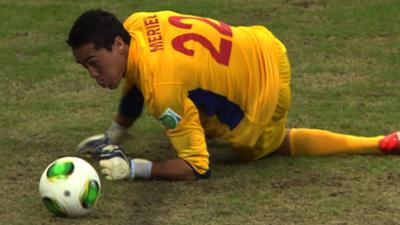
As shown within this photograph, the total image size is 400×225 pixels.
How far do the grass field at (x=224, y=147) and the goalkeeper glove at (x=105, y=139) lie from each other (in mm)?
121

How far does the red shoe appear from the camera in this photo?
623cm

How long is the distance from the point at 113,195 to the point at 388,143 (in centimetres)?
183

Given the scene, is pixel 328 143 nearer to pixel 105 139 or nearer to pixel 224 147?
pixel 224 147

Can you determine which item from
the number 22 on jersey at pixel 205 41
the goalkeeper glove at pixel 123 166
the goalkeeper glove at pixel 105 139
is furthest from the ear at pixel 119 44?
the goalkeeper glove at pixel 105 139

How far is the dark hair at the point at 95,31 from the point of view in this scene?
18.2 feet

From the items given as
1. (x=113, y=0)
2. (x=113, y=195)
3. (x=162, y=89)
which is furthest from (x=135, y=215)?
(x=113, y=0)

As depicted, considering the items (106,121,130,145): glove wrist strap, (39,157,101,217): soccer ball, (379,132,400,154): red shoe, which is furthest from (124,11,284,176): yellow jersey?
(379,132,400,154): red shoe

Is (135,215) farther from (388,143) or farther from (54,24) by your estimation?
(54,24)

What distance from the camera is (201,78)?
5738 millimetres

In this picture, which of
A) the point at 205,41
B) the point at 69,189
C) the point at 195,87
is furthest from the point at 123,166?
the point at 205,41

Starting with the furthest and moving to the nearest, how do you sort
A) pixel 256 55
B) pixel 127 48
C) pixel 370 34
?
pixel 370 34, pixel 256 55, pixel 127 48

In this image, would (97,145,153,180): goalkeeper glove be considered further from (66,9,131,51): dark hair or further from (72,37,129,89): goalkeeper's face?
(66,9,131,51): dark hair

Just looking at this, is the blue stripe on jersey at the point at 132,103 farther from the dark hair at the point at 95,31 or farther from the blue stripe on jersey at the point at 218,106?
the dark hair at the point at 95,31

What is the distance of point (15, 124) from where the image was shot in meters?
7.24
